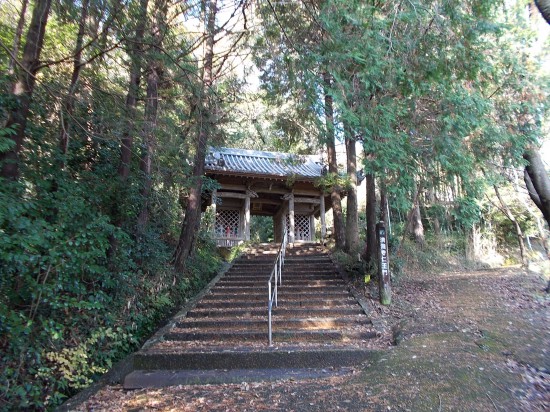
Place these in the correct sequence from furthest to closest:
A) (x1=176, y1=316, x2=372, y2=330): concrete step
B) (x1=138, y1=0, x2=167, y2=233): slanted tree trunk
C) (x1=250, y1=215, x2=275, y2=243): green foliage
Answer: (x1=250, y1=215, x2=275, y2=243): green foliage → (x1=176, y1=316, x2=372, y2=330): concrete step → (x1=138, y1=0, x2=167, y2=233): slanted tree trunk

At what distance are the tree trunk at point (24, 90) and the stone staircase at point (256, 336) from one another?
3.03m

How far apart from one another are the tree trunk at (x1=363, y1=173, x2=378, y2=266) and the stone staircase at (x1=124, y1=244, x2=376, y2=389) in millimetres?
970

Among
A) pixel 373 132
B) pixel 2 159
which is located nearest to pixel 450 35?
pixel 373 132

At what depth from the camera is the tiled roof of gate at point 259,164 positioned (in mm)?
12312

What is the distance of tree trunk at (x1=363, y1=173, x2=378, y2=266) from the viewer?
7.85 metres

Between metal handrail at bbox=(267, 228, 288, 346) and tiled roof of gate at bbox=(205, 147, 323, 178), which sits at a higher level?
tiled roof of gate at bbox=(205, 147, 323, 178)

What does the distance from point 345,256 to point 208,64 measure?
6178mm

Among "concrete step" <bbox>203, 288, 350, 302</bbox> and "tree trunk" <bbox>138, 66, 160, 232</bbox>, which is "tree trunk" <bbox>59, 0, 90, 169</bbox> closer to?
"tree trunk" <bbox>138, 66, 160, 232</bbox>

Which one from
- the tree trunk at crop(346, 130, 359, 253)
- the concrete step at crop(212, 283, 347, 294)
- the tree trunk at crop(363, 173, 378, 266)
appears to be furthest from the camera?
the tree trunk at crop(346, 130, 359, 253)

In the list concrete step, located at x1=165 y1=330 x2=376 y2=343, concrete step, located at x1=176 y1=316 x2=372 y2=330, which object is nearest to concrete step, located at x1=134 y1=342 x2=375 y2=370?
concrete step, located at x1=165 y1=330 x2=376 y2=343

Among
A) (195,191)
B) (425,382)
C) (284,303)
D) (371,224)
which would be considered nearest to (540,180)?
(425,382)

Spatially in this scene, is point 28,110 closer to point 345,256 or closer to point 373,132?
point 373,132

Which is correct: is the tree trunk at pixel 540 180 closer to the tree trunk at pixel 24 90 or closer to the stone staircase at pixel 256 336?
the stone staircase at pixel 256 336

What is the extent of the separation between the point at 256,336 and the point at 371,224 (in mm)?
3787
